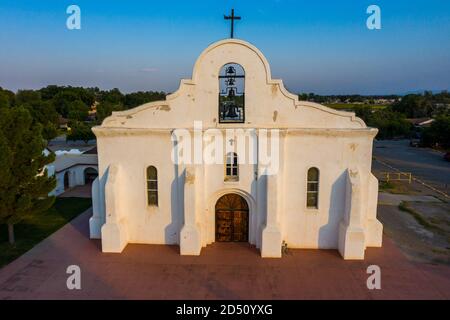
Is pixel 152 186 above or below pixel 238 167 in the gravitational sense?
below

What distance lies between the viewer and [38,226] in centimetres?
1766

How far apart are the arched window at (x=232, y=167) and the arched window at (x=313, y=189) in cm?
305

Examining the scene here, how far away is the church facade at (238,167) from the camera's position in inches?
558

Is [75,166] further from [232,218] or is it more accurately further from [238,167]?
[238,167]

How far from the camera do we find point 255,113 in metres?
14.3

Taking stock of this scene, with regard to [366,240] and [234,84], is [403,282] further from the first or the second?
[234,84]

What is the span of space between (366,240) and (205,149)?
314 inches

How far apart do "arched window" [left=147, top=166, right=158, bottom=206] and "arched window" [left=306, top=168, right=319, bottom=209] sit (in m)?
6.46

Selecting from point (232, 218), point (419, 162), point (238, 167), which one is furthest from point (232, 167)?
point (419, 162)

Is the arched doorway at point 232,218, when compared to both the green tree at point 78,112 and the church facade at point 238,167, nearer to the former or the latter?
the church facade at point 238,167

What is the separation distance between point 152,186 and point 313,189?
269 inches

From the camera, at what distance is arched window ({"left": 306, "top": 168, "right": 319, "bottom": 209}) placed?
1480cm

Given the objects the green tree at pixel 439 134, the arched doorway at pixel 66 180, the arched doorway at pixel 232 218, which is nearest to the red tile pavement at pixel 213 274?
the arched doorway at pixel 232 218

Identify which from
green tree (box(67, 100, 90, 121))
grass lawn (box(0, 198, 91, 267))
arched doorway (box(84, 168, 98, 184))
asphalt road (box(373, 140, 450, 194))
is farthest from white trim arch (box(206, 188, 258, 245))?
green tree (box(67, 100, 90, 121))
